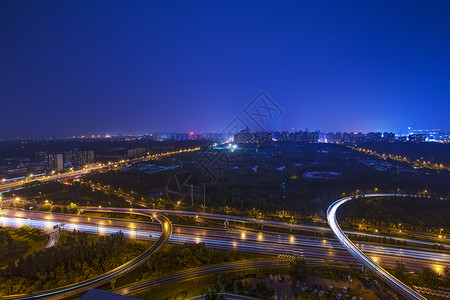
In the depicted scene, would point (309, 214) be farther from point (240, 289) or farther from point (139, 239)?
point (139, 239)

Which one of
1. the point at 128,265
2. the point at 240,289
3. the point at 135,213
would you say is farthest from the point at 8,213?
→ the point at 240,289

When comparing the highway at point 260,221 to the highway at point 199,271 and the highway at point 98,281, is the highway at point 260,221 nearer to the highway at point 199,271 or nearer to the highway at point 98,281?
the highway at point 199,271

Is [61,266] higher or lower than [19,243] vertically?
higher

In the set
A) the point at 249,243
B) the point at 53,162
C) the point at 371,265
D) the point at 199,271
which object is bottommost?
the point at 199,271

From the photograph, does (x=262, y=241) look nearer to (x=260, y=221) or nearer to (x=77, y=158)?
(x=260, y=221)

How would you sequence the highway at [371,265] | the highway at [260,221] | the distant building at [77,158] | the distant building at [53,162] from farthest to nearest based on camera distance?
the distant building at [77,158], the distant building at [53,162], the highway at [260,221], the highway at [371,265]

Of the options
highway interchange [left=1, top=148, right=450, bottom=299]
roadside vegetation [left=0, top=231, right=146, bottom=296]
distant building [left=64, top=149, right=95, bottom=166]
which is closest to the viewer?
roadside vegetation [left=0, top=231, right=146, bottom=296]

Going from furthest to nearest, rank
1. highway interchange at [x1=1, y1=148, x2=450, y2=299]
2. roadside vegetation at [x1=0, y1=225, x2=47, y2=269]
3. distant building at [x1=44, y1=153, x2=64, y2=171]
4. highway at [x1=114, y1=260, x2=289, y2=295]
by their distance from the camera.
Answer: distant building at [x1=44, y1=153, x2=64, y2=171], roadside vegetation at [x1=0, y1=225, x2=47, y2=269], highway interchange at [x1=1, y1=148, x2=450, y2=299], highway at [x1=114, y1=260, x2=289, y2=295]

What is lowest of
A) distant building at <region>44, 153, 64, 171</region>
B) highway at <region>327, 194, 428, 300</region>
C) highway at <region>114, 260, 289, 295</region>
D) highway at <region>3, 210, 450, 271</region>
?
highway at <region>114, 260, 289, 295</region>

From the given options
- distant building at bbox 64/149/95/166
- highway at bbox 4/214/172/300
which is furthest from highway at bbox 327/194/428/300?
distant building at bbox 64/149/95/166

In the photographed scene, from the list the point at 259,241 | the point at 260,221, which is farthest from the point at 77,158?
the point at 259,241

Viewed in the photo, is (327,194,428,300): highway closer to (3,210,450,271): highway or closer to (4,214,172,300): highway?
(3,210,450,271): highway

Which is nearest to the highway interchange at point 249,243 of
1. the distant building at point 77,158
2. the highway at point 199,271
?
the highway at point 199,271
